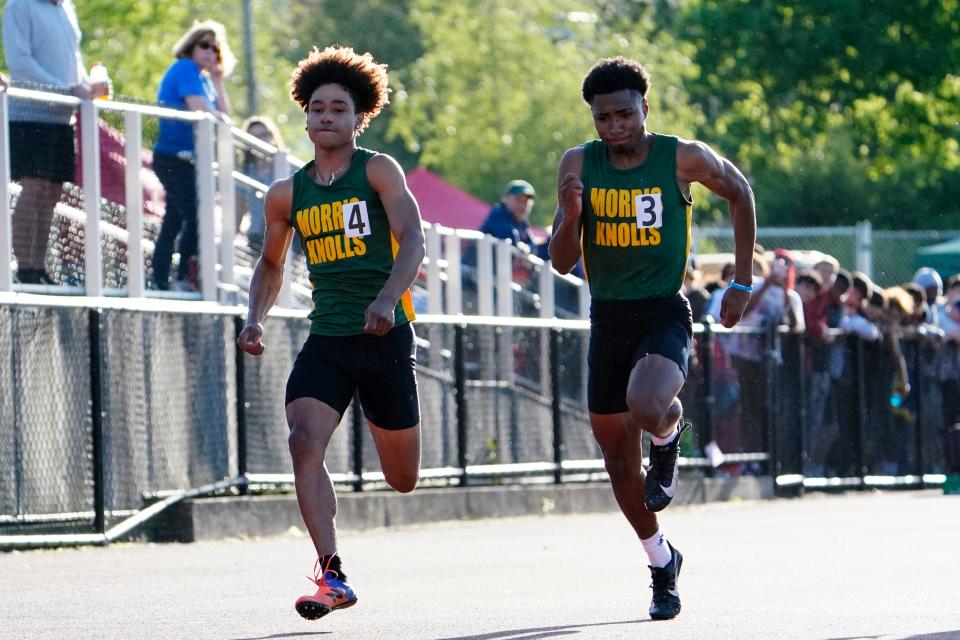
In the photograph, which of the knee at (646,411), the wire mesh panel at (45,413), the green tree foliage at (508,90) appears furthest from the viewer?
the green tree foliage at (508,90)

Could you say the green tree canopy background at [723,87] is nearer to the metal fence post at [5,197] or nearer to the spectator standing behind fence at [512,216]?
the spectator standing behind fence at [512,216]

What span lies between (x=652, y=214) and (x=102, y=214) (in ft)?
18.3

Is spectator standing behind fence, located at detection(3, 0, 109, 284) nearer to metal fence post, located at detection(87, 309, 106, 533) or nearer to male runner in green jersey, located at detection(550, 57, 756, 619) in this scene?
metal fence post, located at detection(87, 309, 106, 533)

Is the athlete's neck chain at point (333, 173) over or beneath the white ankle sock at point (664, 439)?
over

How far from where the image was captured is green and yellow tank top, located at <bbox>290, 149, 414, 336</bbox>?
864 centimetres

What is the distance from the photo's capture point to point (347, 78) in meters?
8.79

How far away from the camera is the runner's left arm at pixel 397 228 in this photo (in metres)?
8.40

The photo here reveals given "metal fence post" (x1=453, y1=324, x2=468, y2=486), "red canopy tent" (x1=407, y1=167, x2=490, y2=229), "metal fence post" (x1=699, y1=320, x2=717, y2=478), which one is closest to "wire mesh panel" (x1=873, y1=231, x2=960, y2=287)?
"red canopy tent" (x1=407, y1=167, x2=490, y2=229)

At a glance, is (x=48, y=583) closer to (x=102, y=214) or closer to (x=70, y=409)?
(x=70, y=409)

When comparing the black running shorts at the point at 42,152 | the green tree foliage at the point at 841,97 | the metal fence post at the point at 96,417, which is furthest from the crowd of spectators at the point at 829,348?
the green tree foliage at the point at 841,97

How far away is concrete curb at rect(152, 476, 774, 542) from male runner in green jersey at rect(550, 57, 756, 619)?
5.26m

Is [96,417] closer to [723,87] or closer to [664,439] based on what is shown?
[664,439]

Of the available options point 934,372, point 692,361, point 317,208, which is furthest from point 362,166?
point 934,372

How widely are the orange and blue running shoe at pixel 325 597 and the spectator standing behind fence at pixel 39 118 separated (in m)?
5.10
